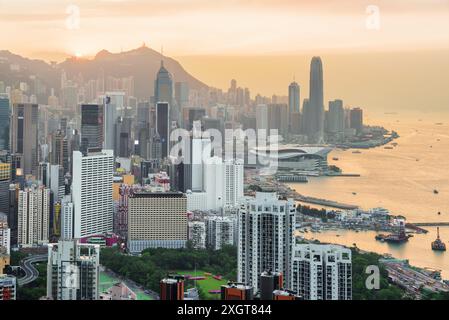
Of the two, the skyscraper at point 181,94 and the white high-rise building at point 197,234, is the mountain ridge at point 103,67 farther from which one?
the white high-rise building at point 197,234

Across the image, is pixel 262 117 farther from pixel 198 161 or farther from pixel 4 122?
pixel 4 122

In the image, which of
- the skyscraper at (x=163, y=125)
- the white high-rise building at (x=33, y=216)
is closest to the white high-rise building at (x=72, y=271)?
the white high-rise building at (x=33, y=216)

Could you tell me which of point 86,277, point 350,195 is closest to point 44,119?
point 350,195

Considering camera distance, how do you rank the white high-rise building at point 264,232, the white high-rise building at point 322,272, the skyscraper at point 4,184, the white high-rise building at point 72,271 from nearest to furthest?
the white high-rise building at point 72,271 → the white high-rise building at point 322,272 → the white high-rise building at point 264,232 → the skyscraper at point 4,184

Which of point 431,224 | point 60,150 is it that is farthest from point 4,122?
point 431,224

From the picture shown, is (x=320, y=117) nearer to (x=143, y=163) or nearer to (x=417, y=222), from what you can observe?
(x=417, y=222)

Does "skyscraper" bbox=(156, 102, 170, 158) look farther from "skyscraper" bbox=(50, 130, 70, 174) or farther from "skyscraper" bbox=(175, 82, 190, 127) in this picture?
"skyscraper" bbox=(50, 130, 70, 174)
